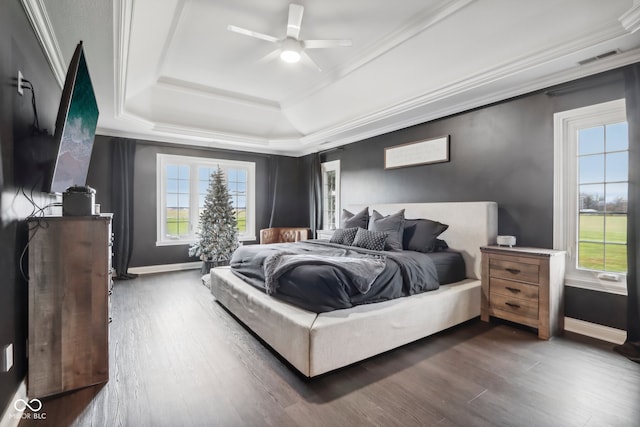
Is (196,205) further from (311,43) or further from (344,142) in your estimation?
(311,43)

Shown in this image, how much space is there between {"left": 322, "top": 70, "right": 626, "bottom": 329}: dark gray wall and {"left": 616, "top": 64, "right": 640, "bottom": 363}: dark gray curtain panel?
0.55 feet

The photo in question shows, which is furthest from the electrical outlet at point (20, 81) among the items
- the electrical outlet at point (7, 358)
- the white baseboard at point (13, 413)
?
the white baseboard at point (13, 413)

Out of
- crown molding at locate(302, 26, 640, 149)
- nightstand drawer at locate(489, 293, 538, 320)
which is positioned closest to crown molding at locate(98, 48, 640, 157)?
crown molding at locate(302, 26, 640, 149)

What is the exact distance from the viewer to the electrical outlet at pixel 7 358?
1525 millimetres

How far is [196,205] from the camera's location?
5.88 meters

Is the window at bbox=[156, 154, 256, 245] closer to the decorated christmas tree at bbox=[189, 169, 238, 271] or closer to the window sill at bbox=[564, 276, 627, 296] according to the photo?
the decorated christmas tree at bbox=[189, 169, 238, 271]

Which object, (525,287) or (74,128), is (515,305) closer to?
(525,287)

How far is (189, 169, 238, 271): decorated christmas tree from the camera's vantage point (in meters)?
5.13

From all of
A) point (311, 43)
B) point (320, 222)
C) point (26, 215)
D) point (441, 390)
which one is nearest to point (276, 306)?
point (441, 390)

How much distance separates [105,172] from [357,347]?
5.04 metres

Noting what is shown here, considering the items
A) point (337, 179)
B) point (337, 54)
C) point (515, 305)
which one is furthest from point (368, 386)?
point (337, 179)

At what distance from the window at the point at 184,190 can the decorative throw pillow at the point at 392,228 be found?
3.54 m

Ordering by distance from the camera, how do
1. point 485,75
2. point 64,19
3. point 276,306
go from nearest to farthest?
point 64,19 → point 276,306 → point 485,75

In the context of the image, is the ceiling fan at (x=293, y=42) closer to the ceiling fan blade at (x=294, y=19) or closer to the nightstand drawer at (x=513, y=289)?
the ceiling fan blade at (x=294, y=19)
